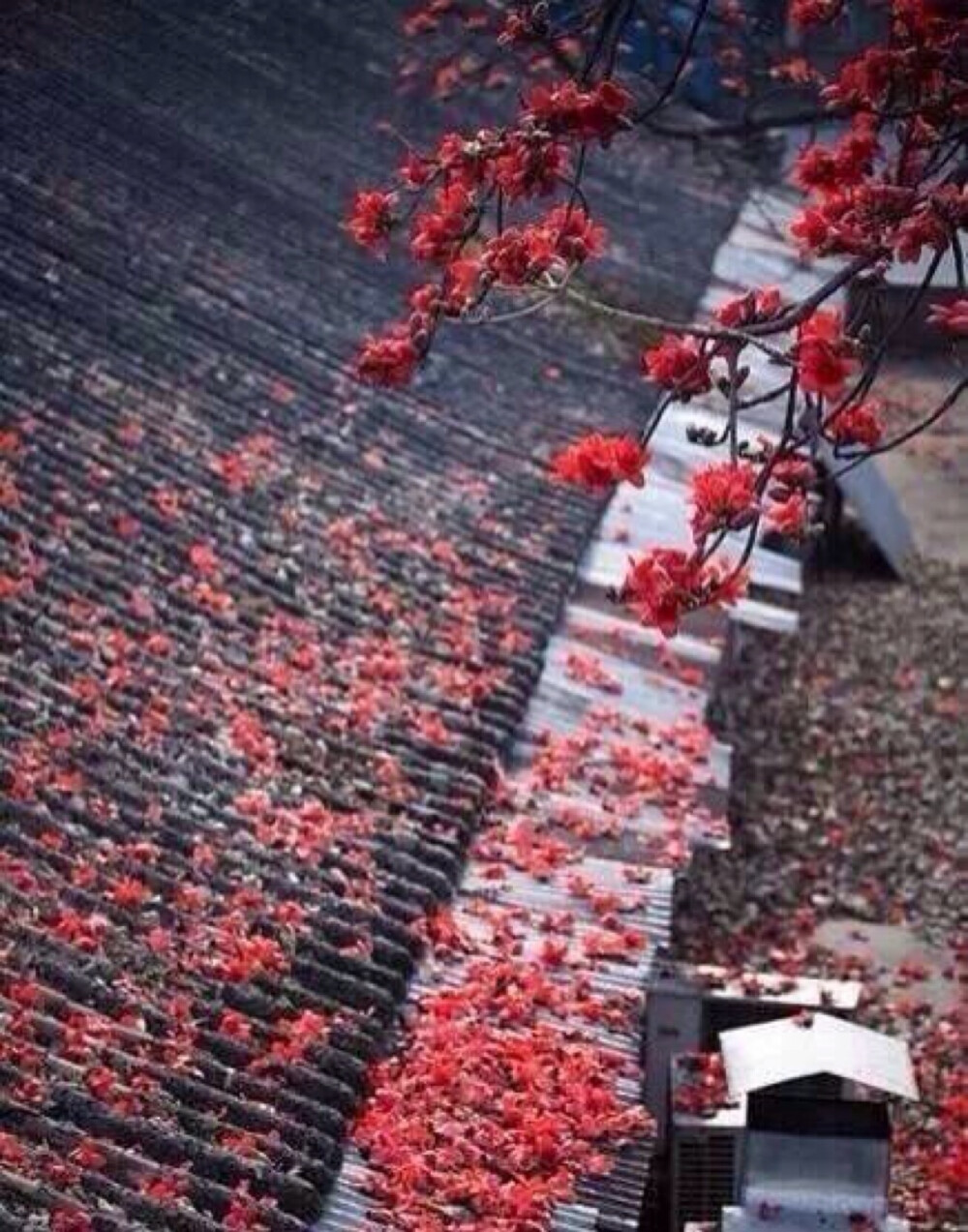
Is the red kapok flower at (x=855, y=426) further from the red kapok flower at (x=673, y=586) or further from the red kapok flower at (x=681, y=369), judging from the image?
the red kapok flower at (x=673, y=586)

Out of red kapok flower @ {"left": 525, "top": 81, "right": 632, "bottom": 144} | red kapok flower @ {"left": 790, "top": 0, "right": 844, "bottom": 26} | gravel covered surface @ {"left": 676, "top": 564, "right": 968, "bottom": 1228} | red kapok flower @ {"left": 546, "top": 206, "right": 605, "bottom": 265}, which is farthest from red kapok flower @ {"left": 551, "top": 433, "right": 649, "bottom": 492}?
gravel covered surface @ {"left": 676, "top": 564, "right": 968, "bottom": 1228}

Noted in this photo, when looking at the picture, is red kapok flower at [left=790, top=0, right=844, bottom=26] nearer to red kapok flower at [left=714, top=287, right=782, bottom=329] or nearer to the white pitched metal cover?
red kapok flower at [left=714, top=287, right=782, bottom=329]

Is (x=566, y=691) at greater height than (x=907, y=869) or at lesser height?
lesser

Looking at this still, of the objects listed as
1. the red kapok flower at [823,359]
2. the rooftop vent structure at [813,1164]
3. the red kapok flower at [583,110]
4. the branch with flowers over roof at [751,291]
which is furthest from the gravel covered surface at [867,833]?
the red kapok flower at [583,110]

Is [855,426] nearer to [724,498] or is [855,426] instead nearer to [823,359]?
[823,359]

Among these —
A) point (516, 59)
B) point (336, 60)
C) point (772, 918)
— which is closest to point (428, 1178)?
point (772, 918)

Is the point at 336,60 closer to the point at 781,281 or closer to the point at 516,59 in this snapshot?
the point at 516,59
